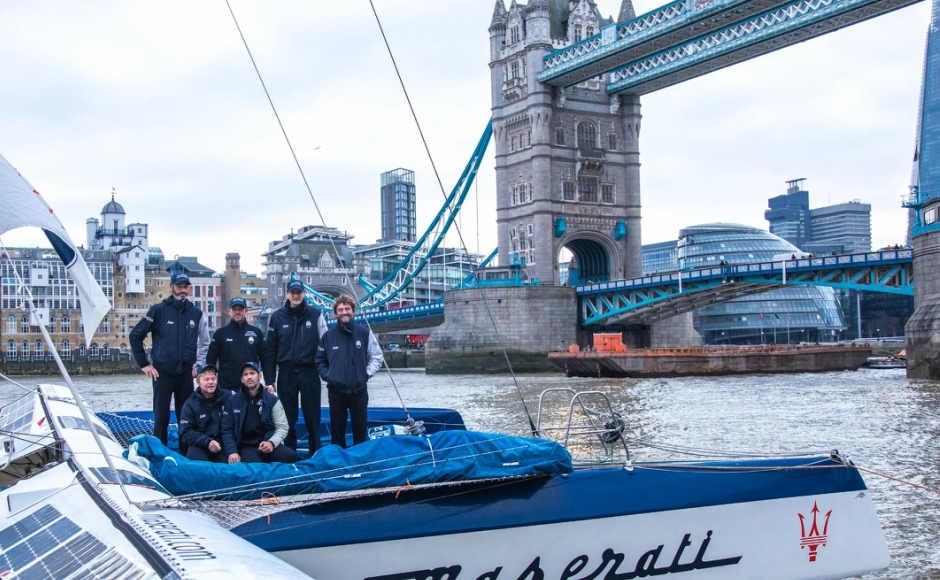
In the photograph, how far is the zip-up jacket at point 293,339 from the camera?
625 cm

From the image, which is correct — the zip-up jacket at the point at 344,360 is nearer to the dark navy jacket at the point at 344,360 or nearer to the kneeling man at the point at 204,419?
the dark navy jacket at the point at 344,360

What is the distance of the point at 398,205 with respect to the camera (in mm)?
114438

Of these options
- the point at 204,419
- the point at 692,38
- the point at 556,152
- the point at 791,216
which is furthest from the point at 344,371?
the point at 791,216

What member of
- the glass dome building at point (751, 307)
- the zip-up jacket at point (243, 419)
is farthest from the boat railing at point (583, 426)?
the glass dome building at point (751, 307)

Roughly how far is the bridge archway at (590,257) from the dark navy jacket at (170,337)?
38.5 metres

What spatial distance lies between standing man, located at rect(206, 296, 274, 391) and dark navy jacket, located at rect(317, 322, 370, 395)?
0.64 metres

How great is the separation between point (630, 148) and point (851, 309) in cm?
4785

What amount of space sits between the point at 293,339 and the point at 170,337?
2.81 ft

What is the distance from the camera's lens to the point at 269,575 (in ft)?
9.27

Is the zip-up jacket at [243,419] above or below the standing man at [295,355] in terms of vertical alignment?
below

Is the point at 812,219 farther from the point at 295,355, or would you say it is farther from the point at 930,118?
the point at 295,355

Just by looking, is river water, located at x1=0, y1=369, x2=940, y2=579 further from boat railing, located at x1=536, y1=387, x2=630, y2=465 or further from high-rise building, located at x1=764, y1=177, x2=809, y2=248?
high-rise building, located at x1=764, y1=177, x2=809, y2=248

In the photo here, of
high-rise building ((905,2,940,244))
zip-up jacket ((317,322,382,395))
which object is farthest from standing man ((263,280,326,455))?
high-rise building ((905,2,940,244))

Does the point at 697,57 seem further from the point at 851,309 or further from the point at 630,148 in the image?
the point at 851,309
